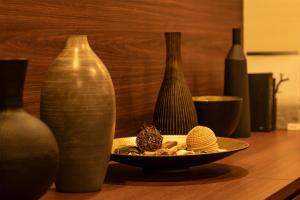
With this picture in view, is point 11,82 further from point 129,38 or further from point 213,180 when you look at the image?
point 129,38

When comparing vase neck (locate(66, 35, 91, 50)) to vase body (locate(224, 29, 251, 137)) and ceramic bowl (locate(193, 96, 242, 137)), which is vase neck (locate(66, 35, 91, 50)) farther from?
vase body (locate(224, 29, 251, 137))

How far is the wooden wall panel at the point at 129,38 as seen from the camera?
1.51 m

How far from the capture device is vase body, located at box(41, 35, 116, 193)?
1.23 metres

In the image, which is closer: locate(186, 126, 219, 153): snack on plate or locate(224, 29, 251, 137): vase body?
locate(186, 126, 219, 153): snack on plate

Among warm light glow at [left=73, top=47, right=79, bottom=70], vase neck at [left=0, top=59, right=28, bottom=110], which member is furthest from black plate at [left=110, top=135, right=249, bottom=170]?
vase neck at [left=0, top=59, right=28, bottom=110]

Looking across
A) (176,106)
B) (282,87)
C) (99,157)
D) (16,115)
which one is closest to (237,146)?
(176,106)

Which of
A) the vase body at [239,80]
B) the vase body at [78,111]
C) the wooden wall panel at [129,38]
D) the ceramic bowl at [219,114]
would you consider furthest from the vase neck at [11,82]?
A: the vase body at [239,80]

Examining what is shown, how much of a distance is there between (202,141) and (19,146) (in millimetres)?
599

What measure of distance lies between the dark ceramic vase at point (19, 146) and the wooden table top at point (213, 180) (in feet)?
0.56

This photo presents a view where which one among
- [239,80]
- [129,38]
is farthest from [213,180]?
[239,80]

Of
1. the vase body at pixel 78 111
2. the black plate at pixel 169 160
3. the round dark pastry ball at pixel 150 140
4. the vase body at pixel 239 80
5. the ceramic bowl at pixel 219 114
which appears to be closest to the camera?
the vase body at pixel 78 111

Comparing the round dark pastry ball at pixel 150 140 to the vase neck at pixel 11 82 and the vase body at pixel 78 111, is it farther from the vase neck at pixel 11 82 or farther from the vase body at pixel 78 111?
the vase neck at pixel 11 82

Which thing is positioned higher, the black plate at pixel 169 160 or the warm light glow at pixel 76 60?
the warm light glow at pixel 76 60

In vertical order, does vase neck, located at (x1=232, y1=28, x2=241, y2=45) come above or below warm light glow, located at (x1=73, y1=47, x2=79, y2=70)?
above
